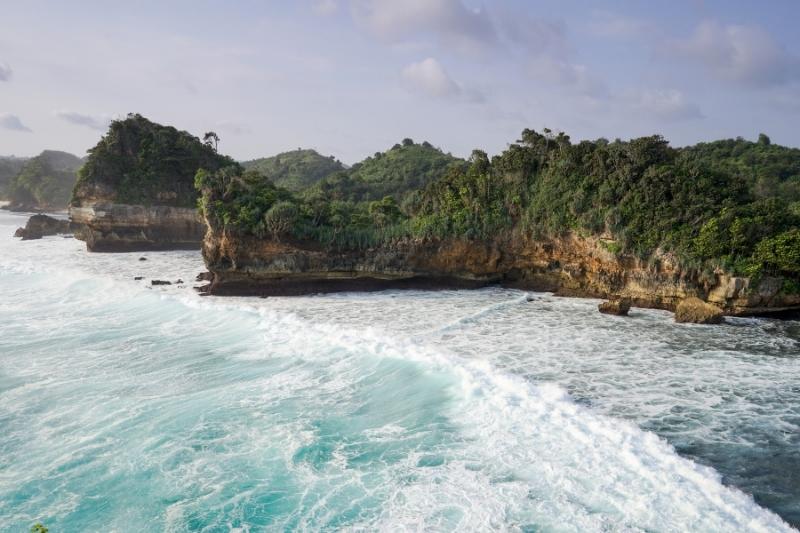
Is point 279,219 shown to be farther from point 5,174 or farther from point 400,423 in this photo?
point 5,174

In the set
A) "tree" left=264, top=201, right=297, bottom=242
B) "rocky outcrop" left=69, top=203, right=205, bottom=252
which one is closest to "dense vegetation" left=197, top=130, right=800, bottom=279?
"tree" left=264, top=201, right=297, bottom=242

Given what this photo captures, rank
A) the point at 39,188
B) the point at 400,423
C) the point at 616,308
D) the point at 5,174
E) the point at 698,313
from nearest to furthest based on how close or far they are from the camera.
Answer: the point at 400,423
the point at 698,313
the point at 616,308
the point at 39,188
the point at 5,174

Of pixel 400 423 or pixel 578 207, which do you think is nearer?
pixel 400 423

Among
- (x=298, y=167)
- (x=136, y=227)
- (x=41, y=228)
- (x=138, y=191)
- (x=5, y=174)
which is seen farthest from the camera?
(x=5, y=174)

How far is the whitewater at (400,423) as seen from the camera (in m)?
8.48

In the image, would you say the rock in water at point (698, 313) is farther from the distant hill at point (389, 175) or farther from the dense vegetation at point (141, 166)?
the dense vegetation at point (141, 166)

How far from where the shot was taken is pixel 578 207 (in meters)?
24.6

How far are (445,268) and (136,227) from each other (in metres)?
30.0

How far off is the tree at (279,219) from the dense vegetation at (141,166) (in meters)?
22.8

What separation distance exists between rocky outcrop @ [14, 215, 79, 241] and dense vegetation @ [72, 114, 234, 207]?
734cm

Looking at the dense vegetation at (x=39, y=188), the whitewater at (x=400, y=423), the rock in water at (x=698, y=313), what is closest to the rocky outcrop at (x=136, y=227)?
the whitewater at (x=400, y=423)

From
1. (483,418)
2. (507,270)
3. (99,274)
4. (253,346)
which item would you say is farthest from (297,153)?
(483,418)

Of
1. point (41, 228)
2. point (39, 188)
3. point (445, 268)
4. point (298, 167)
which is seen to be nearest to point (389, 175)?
point (298, 167)

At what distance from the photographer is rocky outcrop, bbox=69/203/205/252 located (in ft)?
132
